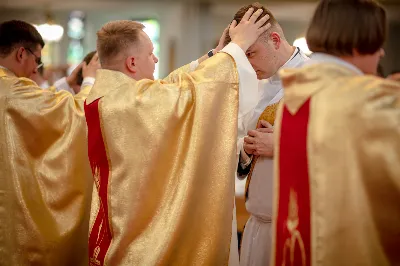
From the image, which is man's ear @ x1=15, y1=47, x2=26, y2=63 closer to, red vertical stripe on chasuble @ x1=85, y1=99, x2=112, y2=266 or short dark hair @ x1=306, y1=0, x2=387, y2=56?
red vertical stripe on chasuble @ x1=85, y1=99, x2=112, y2=266

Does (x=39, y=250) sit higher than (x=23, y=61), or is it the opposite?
(x=23, y=61)

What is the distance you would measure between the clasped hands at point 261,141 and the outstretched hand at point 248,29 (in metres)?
0.41

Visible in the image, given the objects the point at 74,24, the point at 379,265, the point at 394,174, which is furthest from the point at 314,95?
the point at 74,24

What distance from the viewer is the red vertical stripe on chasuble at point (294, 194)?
7.01 ft

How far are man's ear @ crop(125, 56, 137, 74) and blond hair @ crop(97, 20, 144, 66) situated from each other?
60 millimetres

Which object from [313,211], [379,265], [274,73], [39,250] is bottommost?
[39,250]

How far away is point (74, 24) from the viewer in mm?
16562

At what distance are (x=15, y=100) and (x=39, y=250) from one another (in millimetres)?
972

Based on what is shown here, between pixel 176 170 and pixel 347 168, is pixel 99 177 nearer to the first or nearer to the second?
pixel 176 170

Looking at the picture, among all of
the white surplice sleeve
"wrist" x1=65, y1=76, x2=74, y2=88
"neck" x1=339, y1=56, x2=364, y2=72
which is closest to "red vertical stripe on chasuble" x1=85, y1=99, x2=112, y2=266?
the white surplice sleeve

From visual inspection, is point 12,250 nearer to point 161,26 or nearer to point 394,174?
point 394,174

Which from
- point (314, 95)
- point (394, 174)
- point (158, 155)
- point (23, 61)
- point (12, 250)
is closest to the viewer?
point (394, 174)

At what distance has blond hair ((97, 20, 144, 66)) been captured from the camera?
309 centimetres

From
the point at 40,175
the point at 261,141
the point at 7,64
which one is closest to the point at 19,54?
the point at 7,64
